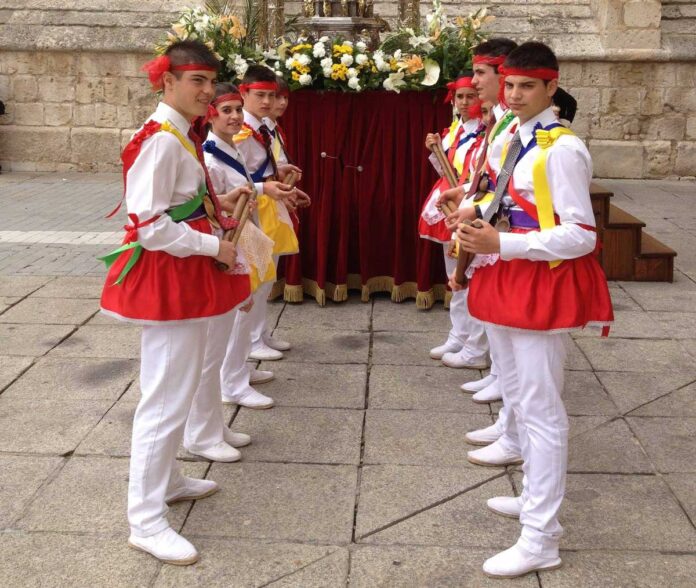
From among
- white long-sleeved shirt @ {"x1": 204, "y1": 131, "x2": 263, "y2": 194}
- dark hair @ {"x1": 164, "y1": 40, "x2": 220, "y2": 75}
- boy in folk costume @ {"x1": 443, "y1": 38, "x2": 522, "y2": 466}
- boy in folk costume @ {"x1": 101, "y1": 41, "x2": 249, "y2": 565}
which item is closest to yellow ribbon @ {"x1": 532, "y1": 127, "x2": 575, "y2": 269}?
boy in folk costume @ {"x1": 443, "y1": 38, "x2": 522, "y2": 466}

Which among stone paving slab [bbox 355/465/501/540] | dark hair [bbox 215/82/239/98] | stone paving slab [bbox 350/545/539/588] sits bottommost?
stone paving slab [bbox 350/545/539/588]

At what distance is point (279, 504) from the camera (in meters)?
3.83

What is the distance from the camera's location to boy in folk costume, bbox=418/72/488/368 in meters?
5.51

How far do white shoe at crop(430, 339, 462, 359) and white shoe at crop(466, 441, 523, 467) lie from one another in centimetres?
159

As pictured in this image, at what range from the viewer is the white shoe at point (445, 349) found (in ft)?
19.1

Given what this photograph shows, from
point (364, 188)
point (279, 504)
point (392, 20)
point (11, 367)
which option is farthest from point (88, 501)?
point (392, 20)

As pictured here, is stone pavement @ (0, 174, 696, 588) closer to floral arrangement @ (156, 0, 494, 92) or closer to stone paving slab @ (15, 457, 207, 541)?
stone paving slab @ (15, 457, 207, 541)

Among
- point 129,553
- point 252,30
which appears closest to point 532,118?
point 129,553

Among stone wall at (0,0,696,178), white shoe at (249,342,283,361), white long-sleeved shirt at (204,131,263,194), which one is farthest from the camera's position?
stone wall at (0,0,696,178)

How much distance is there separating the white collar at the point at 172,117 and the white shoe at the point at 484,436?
2.05 metres

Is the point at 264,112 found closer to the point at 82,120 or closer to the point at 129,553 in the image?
the point at 129,553

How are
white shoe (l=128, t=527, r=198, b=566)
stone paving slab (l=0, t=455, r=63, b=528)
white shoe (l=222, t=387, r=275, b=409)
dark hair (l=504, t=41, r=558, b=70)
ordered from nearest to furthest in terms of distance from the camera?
dark hair (l=504, t=41, r=558, b=70)
white shoe (l=128, t=527, r=198, b=566)
stone paving slab (l=0, t=455, r=63, b=528)
white shoe (l=222, t=387, r=275, b=409)

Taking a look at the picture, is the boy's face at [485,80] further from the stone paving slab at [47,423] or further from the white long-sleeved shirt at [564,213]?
the stone paving slab at [47,423]

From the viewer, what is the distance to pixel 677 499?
3871mm
